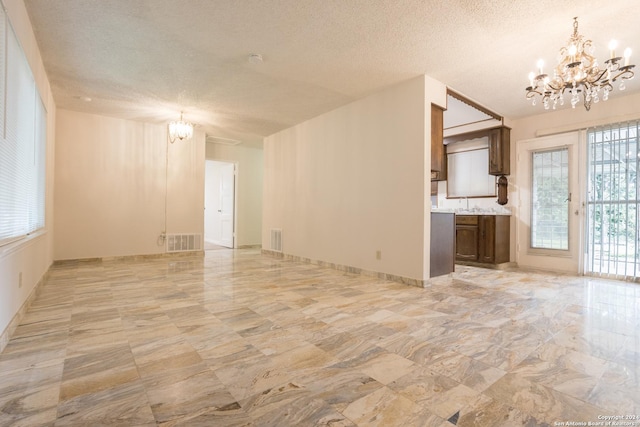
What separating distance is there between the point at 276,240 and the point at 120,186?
3.18 m

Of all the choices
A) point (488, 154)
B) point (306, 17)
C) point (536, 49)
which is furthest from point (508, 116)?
point (306, 17)

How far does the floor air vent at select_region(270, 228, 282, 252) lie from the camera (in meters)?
6.64

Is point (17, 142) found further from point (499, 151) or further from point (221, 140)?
point (499, 151)

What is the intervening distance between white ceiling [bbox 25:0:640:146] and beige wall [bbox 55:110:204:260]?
102 centimetres

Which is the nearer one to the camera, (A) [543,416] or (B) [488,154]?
(A) [543,416]

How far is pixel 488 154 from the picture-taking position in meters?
5.83

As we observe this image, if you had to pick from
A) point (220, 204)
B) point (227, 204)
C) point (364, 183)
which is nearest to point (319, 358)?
point (364, 183)

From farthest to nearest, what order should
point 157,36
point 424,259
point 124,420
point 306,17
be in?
point 424,259 → point 157,36 → point 306,17 → point 124,420

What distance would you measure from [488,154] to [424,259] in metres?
3.14

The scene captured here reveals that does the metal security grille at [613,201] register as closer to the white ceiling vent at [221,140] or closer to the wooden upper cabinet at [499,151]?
the wooden upper cabinet at [499,151]

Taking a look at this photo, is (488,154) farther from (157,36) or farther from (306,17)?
(157,36)

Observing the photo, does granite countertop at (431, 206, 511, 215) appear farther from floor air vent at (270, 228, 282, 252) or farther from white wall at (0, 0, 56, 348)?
white wall at (0, 0, 56, 348)

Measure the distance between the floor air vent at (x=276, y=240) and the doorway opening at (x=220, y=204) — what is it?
1.77 m

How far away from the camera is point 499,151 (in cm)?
559
